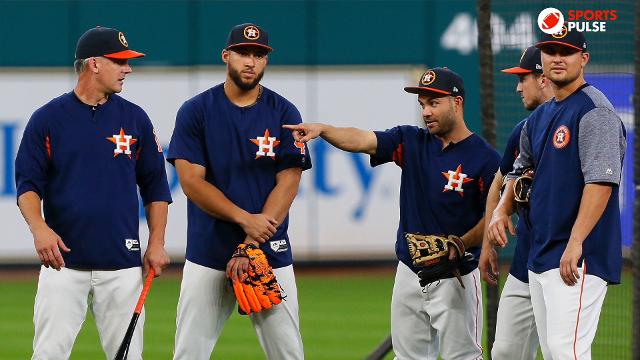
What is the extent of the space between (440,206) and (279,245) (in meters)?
0.87

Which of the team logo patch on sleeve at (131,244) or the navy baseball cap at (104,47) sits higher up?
the navy baseball cap at (104,47)

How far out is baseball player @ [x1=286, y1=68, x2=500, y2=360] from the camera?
627cm

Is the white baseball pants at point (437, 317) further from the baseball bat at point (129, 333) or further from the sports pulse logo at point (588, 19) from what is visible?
the sports pulse logo at point (588, 19)

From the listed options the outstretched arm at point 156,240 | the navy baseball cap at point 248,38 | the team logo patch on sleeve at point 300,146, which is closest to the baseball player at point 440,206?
the team logo patch on sleeve at point 300,146

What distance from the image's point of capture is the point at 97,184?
19.3 ft

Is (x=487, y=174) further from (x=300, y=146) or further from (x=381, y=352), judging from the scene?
(x=381, y=352)

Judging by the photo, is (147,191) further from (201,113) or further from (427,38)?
(427,38)

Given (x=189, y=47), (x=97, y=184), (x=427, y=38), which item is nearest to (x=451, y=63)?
(x=427, y=38)

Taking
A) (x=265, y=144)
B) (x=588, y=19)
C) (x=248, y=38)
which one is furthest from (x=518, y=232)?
(x=588, y=19)

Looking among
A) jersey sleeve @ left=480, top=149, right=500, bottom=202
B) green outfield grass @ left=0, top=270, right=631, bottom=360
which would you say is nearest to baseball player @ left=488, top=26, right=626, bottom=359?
jersey sleeve @ left=480, top=149, right=500, bottom=202

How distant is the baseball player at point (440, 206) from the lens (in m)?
6.27

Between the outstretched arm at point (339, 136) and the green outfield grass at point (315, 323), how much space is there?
9.46 feet

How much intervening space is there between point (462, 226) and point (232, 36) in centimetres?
151

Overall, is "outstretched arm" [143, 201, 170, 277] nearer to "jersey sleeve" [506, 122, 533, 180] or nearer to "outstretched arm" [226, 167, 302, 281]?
"outstretched arm" [226, 167, 302, 281]
